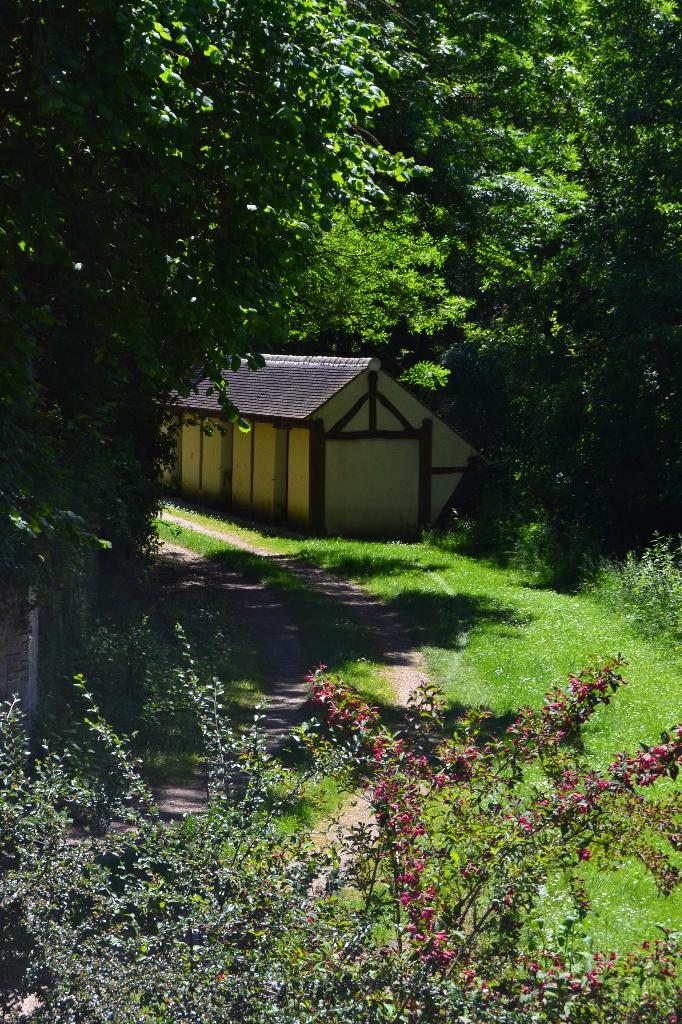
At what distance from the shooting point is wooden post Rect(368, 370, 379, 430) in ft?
88.8

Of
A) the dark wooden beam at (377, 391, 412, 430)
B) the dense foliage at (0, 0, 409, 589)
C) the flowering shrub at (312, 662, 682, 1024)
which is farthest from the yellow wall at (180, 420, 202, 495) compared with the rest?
the flowering shrub at (312, 662, 682, 1024)

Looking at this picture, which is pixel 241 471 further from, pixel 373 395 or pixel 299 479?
pixel 373 395

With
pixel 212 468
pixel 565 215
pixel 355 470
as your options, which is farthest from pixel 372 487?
pixel 565 215

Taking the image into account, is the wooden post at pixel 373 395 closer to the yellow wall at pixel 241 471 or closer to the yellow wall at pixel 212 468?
the yellow wall at pixel 241 471

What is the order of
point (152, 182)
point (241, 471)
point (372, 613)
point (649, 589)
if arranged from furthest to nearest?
point (241, 471), point (372, 613), point (649, 589), point (152, 182)

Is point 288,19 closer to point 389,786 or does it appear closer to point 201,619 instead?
point 389,786

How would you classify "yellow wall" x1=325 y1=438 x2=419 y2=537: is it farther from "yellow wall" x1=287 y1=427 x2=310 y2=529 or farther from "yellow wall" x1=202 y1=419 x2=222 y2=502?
"yellow wall" x1=202 y1=419 x2=222 y2=502

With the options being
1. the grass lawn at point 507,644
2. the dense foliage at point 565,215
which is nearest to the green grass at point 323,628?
the grass lawn at point 507,644

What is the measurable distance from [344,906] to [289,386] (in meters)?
24.2

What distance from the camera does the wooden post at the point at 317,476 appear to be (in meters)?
26.5

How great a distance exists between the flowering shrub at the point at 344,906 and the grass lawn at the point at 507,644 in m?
2.21

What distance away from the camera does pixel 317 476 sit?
26.5 m

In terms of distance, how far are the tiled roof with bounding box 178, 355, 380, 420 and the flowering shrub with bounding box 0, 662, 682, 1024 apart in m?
20.8

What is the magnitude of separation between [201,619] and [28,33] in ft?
25.7
